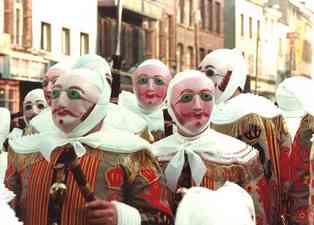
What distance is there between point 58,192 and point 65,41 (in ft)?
84.2

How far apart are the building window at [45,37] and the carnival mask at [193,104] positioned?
22.4 metres

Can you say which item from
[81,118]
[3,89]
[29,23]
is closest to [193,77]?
[81,118]

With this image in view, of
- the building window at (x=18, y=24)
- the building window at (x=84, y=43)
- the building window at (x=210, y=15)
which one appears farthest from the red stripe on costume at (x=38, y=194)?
the building window at (x=210, y=15)

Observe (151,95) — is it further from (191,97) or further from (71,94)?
(71,94)

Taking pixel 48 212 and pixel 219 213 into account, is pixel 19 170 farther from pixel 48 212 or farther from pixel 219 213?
pixel 219 213

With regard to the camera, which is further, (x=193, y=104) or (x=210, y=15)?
(x=210, y=15)

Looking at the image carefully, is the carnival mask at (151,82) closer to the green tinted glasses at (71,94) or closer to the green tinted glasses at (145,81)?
the green tinted glasses at (145,81)

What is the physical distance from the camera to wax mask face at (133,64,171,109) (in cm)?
831

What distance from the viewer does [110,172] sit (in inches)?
184

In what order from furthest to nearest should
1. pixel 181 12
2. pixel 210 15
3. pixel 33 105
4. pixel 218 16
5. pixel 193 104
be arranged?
pixel 218 16
pixel 210 15
pixel 181 12
pixel 33 105
pixel 193 104

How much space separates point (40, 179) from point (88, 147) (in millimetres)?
289

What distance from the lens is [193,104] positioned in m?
5.52

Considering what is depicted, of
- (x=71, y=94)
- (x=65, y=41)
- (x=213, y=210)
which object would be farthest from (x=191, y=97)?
(x=65, y=41)

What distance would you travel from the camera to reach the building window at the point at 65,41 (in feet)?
97.2
